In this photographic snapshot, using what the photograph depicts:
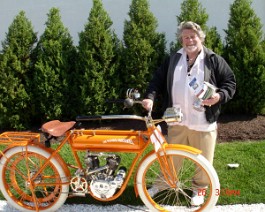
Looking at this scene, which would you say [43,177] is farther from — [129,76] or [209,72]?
[129,76]

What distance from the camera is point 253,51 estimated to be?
5.75 m

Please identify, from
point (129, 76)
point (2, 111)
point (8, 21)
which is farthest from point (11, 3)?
point (129, 76)

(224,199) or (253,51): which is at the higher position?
(253,51)

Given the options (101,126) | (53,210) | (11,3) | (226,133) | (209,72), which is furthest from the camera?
(11,3)

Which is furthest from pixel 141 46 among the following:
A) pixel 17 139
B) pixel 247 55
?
pixel 17 139

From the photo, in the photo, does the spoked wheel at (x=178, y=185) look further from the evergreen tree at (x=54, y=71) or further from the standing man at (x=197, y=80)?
the evergreen tree at (x=54, y=71)

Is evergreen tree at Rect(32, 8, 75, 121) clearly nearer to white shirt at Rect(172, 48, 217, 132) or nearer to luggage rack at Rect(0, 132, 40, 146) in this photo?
luggage rack at Rect(0, 132, 40, 146)

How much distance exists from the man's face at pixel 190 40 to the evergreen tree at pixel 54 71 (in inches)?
104

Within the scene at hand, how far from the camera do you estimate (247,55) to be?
5.69 meters

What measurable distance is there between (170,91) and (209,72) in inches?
15.8

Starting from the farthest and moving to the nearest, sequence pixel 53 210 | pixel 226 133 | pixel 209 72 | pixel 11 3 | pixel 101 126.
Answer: pixel 11 3, pixel 101 126, pixel 226 133, pixel 53 210, pixel 209 72

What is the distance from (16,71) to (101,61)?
1.26 m

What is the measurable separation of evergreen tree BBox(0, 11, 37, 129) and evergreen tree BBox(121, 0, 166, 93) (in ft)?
4.70

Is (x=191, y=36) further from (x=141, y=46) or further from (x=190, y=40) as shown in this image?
(x=141, y=46)
